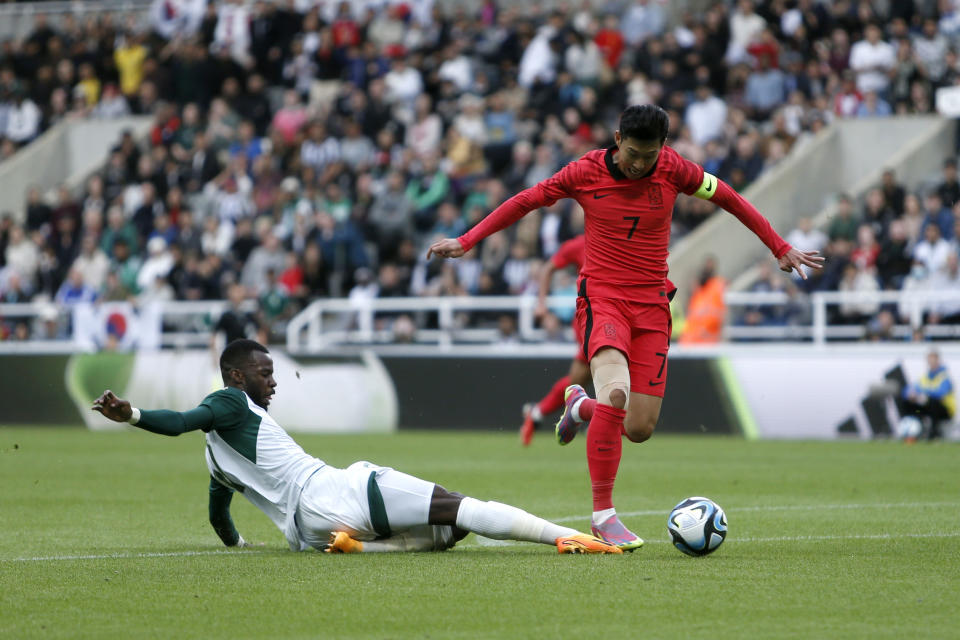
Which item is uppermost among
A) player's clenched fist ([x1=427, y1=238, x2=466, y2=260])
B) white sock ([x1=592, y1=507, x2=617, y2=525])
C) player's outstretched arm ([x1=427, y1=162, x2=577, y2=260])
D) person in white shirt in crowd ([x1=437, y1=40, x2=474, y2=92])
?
person in white shirt in crowd ([x1=437, y1=40, x2=474, y2=92])

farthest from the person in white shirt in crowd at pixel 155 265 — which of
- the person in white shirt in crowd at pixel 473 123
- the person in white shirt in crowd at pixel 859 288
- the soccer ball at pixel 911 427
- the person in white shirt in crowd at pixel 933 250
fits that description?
the soccer ball at pixel 911 427

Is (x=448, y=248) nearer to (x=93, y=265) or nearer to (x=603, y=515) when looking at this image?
(x=603, y=515)

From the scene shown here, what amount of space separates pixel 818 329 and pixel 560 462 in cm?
517

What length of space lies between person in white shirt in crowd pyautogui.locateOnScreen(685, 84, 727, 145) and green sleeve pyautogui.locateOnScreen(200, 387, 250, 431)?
1515 cm

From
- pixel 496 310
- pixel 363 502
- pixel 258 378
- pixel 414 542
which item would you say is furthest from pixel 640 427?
pixel 496 310

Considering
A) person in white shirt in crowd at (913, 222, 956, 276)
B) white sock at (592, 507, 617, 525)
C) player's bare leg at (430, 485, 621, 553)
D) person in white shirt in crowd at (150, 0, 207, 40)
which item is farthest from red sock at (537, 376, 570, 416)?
person in white shirt in crowd at (150, 0, 207, 40)

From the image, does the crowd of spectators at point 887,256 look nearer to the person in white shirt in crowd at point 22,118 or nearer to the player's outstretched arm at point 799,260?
the player's outstretched arm at point 799,260

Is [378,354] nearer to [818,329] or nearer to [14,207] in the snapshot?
[818,329]

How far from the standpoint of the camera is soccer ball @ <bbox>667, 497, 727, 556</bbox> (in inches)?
294

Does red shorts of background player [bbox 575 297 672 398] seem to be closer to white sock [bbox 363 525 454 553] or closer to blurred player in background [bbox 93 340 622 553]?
blurred player in background [bbox 93 340 622 553]

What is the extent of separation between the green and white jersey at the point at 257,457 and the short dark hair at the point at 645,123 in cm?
234

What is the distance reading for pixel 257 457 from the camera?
7.61 meters

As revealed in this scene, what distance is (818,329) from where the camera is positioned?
1873cm

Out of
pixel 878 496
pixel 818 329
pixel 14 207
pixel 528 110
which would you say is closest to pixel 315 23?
pixel 528 110
